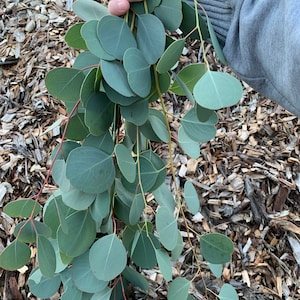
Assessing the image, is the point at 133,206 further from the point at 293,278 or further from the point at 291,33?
the point at 293,278

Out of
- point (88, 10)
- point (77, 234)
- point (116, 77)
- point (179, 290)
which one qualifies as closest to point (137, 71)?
point (116, 77)

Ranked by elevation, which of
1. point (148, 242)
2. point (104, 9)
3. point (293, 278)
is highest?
point (104, 9)

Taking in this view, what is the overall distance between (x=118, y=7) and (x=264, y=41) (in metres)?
0.19

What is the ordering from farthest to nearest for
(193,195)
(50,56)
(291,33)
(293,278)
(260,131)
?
1. (50,56)
2. (260,131)
3. (293,278)
4. (193,195)
5. (291,33)

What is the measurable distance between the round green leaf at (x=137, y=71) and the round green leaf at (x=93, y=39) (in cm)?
3

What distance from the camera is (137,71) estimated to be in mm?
607

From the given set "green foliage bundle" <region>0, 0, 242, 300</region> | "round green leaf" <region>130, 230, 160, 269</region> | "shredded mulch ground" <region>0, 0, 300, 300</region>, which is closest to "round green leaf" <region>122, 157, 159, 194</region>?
"green foliage bundle" <region>0, 0, 242, 300</region>

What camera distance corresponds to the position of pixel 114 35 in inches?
24.0

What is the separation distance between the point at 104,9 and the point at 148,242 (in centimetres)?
34

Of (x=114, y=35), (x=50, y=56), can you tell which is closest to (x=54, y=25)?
(x=50, y=56)

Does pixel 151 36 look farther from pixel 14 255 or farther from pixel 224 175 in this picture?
pixel 224 175

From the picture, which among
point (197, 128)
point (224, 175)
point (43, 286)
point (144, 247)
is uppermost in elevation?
point (197, 128)

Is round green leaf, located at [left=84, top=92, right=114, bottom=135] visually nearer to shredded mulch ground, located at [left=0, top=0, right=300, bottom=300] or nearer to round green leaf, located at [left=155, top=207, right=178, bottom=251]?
round green leaf, located at [left=155, top=207, right=178, bottom=251]

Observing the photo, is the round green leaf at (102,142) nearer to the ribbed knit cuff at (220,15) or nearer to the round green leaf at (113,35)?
the round green leaf at (113,35)
